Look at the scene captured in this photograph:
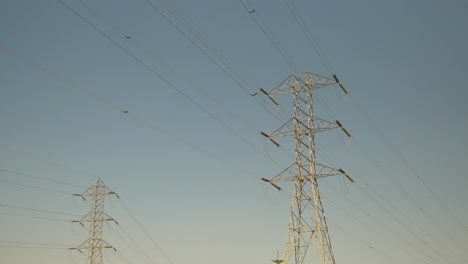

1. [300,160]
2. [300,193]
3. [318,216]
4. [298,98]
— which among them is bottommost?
[318,216]

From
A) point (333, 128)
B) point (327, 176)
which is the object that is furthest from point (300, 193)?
point (333, 128)

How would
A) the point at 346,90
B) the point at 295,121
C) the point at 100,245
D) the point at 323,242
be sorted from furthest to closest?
the point at 100,245
the point at 346,90
the point at 295,121
the point at 323,242

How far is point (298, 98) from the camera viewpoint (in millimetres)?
34344

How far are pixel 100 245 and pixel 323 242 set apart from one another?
28.9 m

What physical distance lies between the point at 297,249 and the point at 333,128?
9.67 meters

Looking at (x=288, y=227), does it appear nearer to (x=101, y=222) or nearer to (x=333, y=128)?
(x=333, y=128)

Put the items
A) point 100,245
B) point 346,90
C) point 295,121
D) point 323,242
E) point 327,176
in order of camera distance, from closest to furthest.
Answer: point 323,242 → point 327,176 → point 295,121 → point 346,90 → point 100,245

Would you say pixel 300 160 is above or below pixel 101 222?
below

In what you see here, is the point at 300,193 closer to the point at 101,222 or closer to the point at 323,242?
the point at 323,242


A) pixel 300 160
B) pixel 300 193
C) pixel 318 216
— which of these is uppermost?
pixel 300 160

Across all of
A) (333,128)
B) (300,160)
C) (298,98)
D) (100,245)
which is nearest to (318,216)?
(300,160)

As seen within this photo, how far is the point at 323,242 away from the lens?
2856cm

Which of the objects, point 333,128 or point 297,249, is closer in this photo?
point 297,249

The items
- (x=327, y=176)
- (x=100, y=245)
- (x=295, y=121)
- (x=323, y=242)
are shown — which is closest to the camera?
(x=323, y=242)
